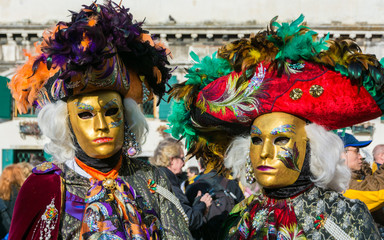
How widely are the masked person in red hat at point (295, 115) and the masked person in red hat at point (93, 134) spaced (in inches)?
19.8

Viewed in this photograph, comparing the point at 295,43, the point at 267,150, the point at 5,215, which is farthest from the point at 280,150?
the point at 5,215

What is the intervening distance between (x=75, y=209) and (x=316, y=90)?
158 cm

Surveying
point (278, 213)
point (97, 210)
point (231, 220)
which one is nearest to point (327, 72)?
point (278, 213)

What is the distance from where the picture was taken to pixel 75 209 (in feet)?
→ 10.5

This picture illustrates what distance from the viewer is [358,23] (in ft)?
47.9

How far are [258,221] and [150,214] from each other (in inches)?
26.7

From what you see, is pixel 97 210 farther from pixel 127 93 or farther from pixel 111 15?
pixel 111 15

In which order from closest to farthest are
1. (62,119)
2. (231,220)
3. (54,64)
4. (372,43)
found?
(54,64) < (62,119) < (231,220) < (372,43)

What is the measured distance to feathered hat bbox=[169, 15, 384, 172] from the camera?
3146 millimetres

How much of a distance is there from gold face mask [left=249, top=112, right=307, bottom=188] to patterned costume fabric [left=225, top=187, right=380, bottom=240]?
161 mm

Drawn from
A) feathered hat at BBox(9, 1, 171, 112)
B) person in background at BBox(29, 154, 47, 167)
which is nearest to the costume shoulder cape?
feathered hat at BBox(9, 1, 171, 112)

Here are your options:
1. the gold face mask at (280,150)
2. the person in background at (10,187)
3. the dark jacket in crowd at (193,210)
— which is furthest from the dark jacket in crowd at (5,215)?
the gold face mask at (280,150)

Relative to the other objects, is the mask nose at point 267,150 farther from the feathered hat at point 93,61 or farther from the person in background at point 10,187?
the person in background at point 10,187

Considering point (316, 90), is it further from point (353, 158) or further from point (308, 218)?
point (353, 158)
